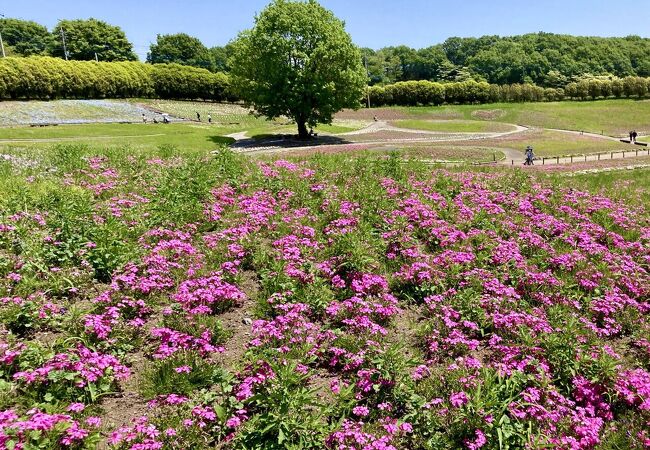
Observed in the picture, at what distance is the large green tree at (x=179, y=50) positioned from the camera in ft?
552

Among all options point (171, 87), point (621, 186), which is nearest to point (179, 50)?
point (171, 87)

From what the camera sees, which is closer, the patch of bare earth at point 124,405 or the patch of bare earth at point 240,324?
the patch of bare earth at point 124,405

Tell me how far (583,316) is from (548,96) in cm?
12544

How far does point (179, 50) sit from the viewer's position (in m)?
168

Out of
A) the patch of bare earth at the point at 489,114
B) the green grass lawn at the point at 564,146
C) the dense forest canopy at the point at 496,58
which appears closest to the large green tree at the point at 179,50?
the dense forest canopy at the point at 496,58

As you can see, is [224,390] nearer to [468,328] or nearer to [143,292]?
[143,292]

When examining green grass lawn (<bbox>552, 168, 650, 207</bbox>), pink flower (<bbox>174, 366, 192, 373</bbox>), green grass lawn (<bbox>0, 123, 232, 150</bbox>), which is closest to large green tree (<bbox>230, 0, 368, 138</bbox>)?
green grass lawn (<bbox>0, 123, 232, 150</bbox>)

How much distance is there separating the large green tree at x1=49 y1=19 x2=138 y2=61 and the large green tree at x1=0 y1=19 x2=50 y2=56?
18357 mm

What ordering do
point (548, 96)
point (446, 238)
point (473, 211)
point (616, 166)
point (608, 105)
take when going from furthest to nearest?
1. point (548, 96)
2. point (608, 105)
3. point (616, 166)
4. point (473, 211)
5. point (446, 238)

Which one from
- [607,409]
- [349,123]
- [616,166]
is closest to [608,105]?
[349,123]

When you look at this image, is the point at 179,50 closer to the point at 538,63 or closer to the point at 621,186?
the point at 538,63

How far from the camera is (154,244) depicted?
1027 cm

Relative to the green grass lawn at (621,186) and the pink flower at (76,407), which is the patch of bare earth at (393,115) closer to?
the green grass lawn at (621,186)

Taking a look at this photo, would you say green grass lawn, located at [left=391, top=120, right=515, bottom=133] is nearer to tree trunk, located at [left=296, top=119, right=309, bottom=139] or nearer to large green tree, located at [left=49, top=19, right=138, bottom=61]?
tree trunk, located at [left=296, top=119, right=309, bottom=139]
